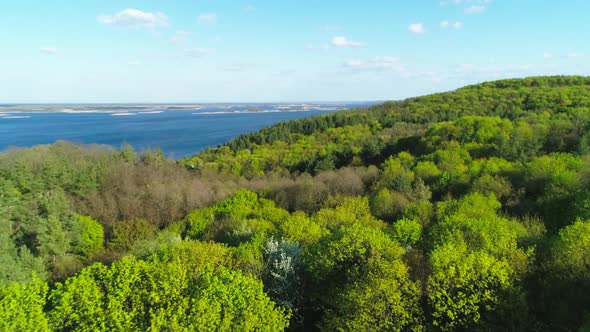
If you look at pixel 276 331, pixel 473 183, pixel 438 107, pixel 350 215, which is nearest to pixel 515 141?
pixel 473 183

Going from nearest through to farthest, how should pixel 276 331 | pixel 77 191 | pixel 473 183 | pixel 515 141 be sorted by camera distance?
pixel 276 331 < pixel 473 183 < pixel 77 191 < pixel 515 141

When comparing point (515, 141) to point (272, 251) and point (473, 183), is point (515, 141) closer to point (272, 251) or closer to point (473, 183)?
point (473, 183)

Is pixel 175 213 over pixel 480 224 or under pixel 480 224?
under

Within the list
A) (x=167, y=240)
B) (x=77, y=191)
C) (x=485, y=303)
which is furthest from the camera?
(x=77, y=191)

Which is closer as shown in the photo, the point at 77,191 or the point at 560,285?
the point at 560,285

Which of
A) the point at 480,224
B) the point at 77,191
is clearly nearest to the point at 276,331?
the point at 480,224

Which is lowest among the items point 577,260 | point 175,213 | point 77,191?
point 175,213
